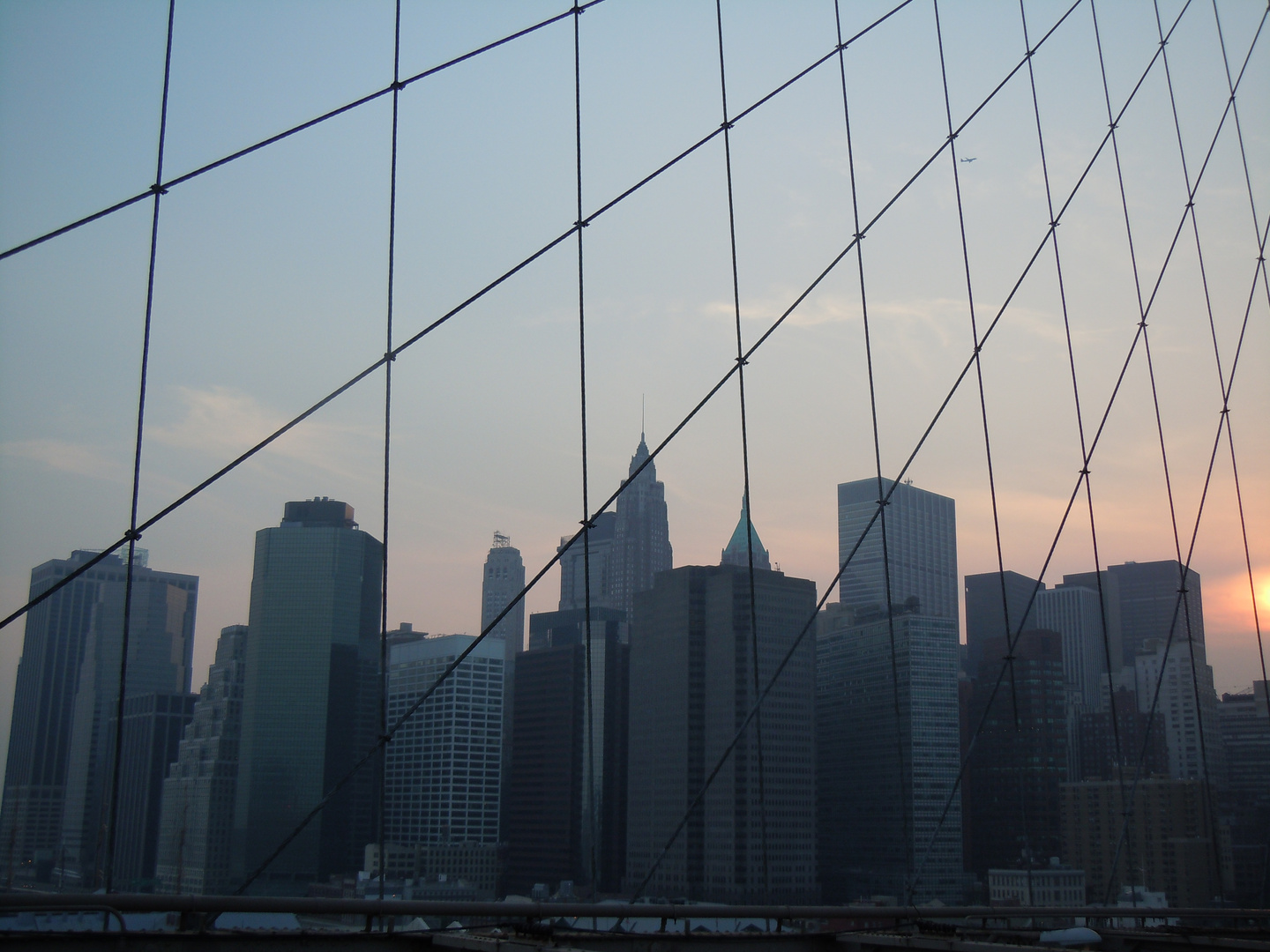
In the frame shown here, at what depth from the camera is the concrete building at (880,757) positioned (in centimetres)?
4956

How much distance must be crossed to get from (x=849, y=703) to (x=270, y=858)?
53.3 m

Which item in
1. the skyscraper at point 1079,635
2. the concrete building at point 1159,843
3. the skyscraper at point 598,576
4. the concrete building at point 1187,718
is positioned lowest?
the concrete building at point 1159,843

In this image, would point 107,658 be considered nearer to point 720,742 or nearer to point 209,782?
point 720,742

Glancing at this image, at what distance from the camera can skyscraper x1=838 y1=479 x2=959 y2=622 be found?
241 feet

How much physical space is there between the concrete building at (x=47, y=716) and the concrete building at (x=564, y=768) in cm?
1715

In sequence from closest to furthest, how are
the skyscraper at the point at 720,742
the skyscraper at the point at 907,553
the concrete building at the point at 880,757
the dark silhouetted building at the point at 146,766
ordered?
the skyscraper at the point at 720,742, the dark silhouetted building at the point at 146,766, the concrete building at the point at 880,757, the skyscraper at the point at 907,553

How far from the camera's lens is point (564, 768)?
49250 mm

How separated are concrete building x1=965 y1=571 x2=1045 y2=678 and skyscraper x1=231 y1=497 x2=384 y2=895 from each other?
3073 cm

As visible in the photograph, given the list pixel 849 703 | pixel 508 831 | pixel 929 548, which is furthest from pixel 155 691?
pixel 929 548

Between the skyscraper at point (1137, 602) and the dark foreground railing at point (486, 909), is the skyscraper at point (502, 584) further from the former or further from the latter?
the dark foreground railing at point (486, 909)

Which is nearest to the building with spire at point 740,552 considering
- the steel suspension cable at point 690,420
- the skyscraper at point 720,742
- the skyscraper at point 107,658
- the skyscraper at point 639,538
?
the skyscraper at point 720,742

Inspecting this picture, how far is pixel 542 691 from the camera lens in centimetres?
5603

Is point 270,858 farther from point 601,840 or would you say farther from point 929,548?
point 929,548

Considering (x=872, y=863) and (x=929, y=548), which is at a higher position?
(x=929, y=548)
